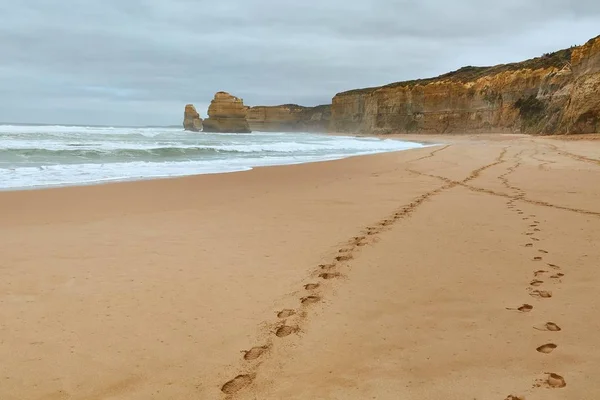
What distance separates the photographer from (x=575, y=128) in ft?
89.0

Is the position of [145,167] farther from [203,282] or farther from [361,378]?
[361,378]

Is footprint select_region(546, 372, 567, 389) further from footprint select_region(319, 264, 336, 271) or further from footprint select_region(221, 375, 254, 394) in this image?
footprint select_region(319, 264, 336, 271)

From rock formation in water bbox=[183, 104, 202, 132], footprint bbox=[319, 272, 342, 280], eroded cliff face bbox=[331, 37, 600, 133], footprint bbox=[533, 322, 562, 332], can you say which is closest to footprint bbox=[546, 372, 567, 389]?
footprint bbox=[533, 322, 562, 332]

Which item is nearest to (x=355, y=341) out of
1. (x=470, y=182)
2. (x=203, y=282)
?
(x=203, y=282)

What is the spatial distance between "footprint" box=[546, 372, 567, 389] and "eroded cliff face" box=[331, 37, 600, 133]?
28.5m

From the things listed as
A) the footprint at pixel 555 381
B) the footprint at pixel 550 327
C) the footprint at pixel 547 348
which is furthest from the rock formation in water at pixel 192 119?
the footprint at pixel 555 381

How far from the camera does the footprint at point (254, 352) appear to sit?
235cm

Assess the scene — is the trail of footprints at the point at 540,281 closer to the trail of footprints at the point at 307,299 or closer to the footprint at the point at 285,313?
the trail of footprints at the point at 307,299

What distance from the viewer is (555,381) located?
6.72 feet

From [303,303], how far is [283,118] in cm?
11666

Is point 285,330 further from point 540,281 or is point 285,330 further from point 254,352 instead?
point 540,281

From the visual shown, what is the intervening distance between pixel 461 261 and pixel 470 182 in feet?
19.9

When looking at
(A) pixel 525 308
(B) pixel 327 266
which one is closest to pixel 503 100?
(B) pixel 327 266

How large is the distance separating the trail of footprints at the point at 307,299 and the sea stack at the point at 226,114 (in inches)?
3116
